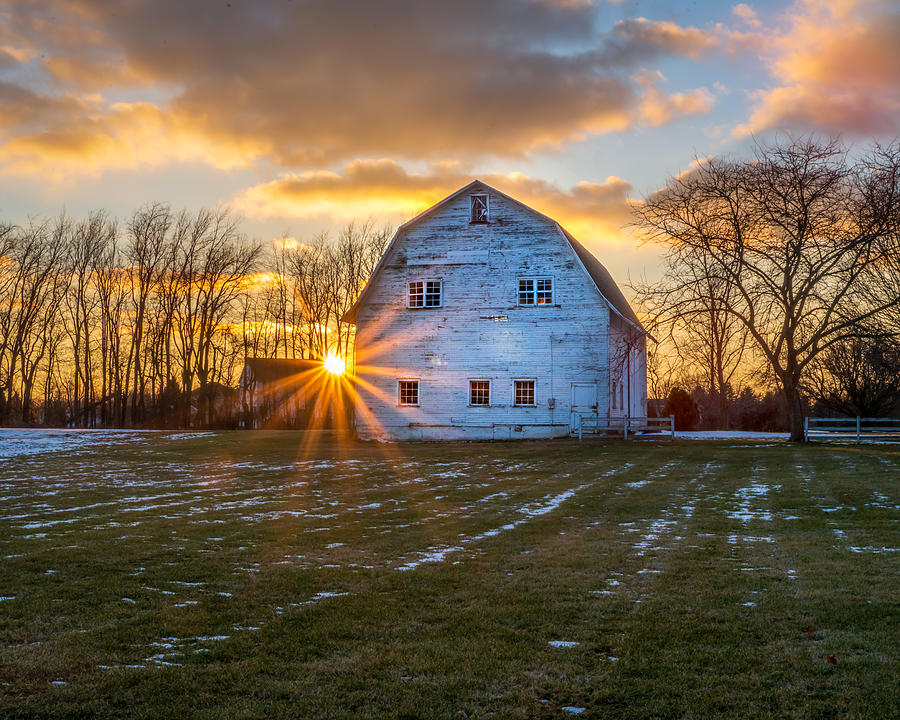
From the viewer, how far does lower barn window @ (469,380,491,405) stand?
1278 inches

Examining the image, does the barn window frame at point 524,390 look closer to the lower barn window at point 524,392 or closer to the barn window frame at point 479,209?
the lower barn window at point 524,392

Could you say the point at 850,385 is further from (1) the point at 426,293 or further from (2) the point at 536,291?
(1) the point at 426,293

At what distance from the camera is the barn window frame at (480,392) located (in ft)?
107

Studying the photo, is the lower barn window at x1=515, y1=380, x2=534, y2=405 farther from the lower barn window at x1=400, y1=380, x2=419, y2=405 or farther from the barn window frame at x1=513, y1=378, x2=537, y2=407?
the lower barn window at x1=400, y1=380, x2=419, y2=405

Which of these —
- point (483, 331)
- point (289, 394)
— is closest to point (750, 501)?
point (483, 331)

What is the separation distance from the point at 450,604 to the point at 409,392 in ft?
90.4

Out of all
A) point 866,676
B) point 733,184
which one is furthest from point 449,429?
point 866,676

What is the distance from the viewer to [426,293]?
33312 millimetres

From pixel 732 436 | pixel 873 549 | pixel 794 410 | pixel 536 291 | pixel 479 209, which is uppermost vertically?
pixel 479 209

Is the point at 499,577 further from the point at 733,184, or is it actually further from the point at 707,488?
the point at 733,184

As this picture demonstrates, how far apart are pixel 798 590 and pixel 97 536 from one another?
24.9 feet

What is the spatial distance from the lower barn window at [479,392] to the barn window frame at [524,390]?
115 cm

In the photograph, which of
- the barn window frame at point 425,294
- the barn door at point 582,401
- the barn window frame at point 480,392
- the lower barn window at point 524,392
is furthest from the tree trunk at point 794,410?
the barn window frame at point 425,294

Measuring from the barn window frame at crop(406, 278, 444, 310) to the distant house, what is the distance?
74.5 feet
